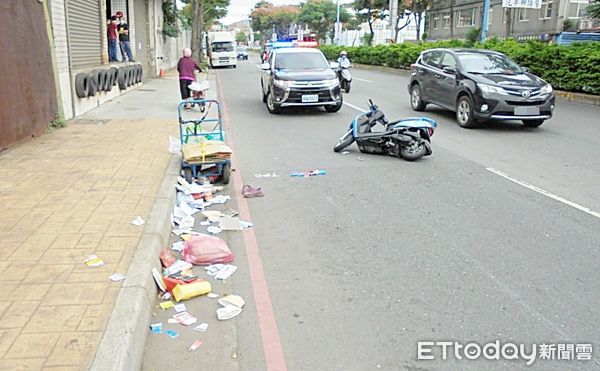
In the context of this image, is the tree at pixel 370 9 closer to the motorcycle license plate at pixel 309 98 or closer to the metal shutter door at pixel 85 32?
the metal shutter door at pixel 85 32

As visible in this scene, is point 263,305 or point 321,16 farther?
point 321,16

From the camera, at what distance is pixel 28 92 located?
9.27 metres

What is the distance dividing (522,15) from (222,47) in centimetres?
2317

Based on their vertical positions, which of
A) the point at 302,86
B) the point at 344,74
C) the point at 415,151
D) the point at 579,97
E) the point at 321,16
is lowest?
the point at 415,151

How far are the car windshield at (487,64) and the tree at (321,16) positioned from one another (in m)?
70.9

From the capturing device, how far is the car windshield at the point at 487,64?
39.8ft

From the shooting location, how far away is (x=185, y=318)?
3953mm

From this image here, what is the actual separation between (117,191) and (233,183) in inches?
70.3

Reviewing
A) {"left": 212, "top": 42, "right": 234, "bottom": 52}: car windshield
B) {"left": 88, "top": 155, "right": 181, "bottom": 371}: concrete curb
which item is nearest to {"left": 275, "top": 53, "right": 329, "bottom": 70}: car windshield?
{"left": 88, "top": 155, "right": 181, "bottom": 371}: concrete curb

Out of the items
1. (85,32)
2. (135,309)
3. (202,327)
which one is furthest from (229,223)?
(85,32)

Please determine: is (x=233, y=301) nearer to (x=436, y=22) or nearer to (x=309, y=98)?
(x=309, y=98)

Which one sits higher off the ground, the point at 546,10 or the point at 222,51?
the point at 546,10

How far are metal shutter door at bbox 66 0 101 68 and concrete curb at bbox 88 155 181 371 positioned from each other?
9.71 m

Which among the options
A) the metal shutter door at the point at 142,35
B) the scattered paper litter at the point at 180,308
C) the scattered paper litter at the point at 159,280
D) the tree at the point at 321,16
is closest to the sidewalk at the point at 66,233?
the scattered paper litter at the point at 159,280
